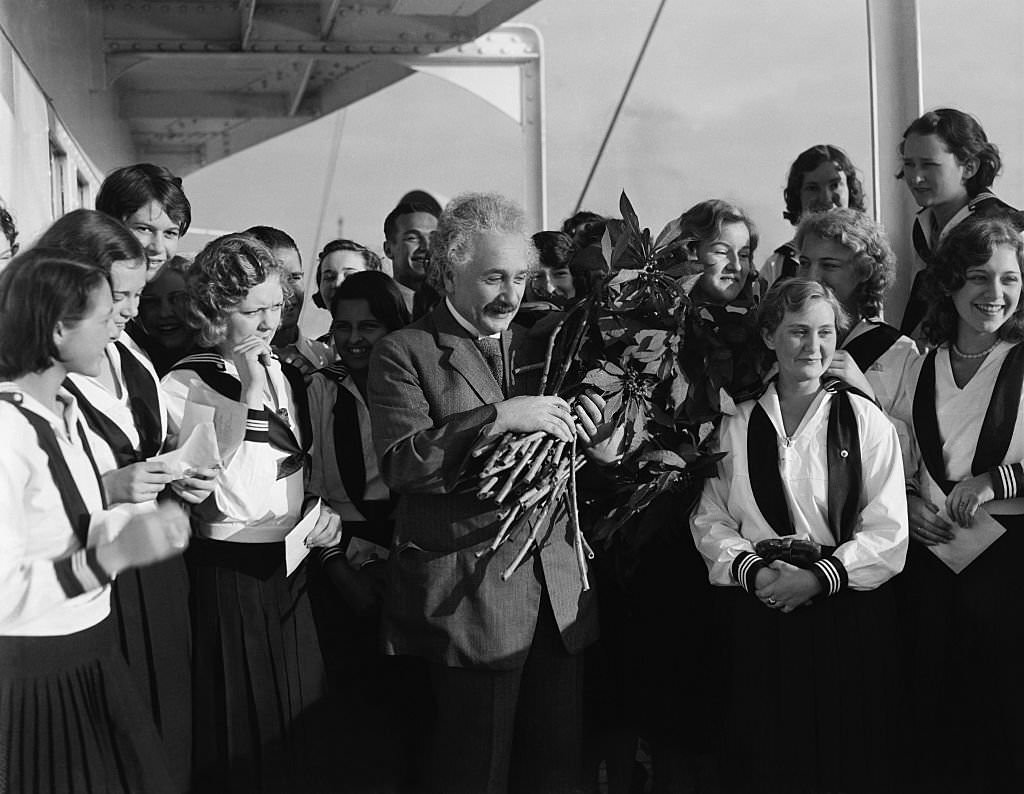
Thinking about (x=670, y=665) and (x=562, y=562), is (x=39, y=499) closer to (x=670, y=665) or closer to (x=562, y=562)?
(x=562, y=562)

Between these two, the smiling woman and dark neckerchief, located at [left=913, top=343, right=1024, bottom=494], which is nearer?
the smiling woman

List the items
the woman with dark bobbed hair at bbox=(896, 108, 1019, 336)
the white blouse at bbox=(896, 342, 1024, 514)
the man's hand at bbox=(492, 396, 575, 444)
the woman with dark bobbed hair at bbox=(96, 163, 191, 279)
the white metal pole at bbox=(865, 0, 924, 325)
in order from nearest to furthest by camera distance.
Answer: the man's hand at bbox=(492, 396, 575, 444) → the white blouse at bbox=(896, 342, 1024, 514) → the woman with dark bobbed hair at bbox=(96, 163, 191, 279) → the woman with dark bobbed hair at bbox=(896, 108, 1019, 336) → the white metal pole at bbox=(865, 0, 924, 325)

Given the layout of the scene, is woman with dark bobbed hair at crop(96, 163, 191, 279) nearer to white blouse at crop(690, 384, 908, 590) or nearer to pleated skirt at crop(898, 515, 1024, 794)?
white blouse at crop(690, 384, 908, 590)

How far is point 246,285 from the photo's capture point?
3387 mm

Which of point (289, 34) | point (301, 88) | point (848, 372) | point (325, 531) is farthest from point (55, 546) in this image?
point (301, 88)

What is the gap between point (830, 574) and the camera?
328cm

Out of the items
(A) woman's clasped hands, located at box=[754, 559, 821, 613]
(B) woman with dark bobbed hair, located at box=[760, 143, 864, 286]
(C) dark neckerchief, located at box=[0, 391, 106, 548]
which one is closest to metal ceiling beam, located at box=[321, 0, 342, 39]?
(B) woman with dark bobbed hair, located at box=[760, 143, 864, 286]

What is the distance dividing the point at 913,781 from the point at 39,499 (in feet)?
7.92

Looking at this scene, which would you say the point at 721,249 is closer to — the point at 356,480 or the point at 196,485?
the point at 356,480

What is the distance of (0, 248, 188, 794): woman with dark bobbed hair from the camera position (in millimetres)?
2531

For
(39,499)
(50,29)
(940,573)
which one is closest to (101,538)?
(39,499)

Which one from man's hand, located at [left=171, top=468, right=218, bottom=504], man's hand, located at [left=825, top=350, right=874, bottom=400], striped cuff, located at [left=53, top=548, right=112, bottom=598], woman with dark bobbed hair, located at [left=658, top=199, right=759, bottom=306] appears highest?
woman with dark bobbed hair, located at [left=658, top=199, right=759, bottom=306]

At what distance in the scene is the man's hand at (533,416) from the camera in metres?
3.17

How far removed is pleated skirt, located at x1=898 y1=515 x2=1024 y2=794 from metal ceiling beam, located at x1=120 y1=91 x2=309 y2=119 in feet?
30.0
